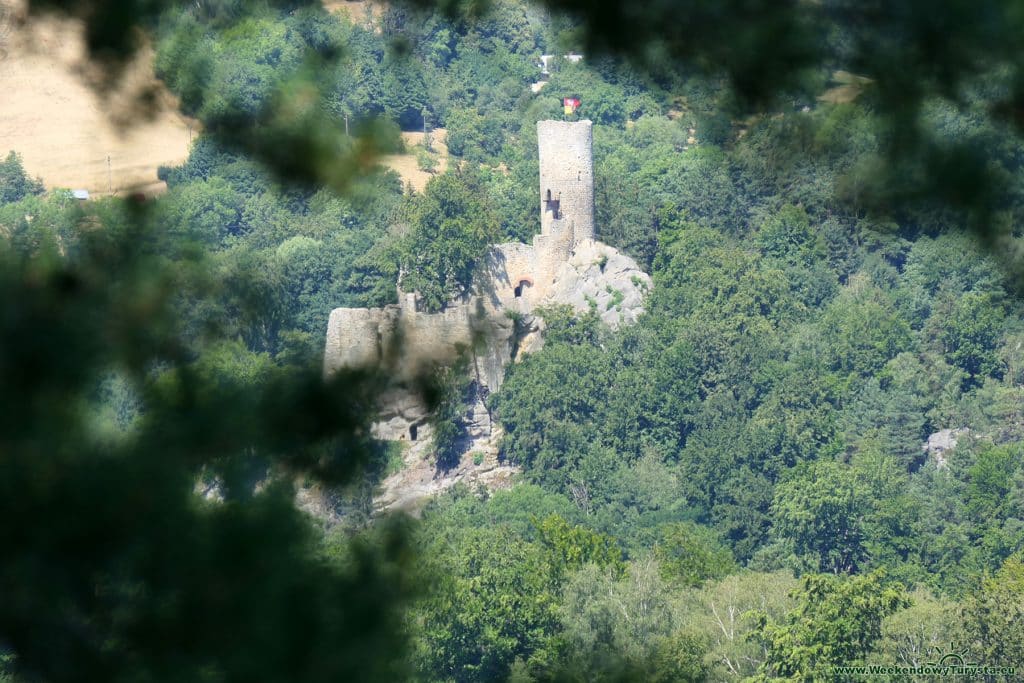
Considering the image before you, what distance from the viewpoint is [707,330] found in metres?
31.7

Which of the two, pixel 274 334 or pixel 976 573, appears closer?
pixel 274 334

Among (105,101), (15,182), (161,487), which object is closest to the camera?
(161,487)

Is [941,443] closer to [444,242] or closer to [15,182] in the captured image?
[444,242]

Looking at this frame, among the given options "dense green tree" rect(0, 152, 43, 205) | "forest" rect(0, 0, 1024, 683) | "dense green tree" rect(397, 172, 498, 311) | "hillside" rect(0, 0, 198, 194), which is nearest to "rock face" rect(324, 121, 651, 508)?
"dense green tree" rect(397, 172, 498, 311)

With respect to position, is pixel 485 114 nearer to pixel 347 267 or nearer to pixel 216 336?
pixel 347 267

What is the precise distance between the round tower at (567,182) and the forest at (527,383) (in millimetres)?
1408

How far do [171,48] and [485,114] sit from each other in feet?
125

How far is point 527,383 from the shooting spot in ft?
95.7

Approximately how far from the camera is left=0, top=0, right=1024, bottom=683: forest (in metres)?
4.05

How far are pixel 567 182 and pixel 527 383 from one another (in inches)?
159

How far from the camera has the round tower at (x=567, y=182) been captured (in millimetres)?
30328

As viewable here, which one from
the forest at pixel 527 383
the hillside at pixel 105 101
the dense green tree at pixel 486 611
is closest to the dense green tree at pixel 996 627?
the forest at pixel 527 383

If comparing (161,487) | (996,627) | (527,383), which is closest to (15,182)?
(161,487)

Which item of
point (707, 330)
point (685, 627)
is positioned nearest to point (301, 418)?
point (685, 627)
